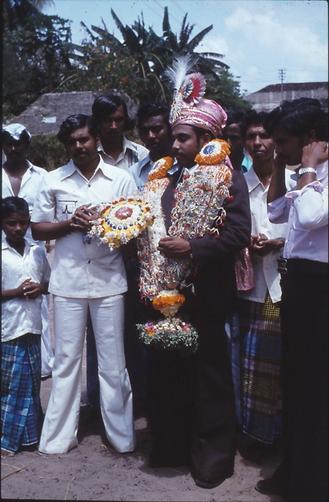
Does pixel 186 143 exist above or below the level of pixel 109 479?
above

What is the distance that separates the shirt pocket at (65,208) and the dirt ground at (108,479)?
1575 millimetres

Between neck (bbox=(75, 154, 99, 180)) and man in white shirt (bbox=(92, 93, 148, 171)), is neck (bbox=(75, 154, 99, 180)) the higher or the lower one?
the lower one

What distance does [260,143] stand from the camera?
389 cm

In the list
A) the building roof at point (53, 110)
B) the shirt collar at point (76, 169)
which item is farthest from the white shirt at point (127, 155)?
the building roof at point (53, 110)

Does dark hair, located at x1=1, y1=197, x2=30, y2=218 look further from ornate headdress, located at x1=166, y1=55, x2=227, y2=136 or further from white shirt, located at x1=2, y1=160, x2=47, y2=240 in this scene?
ornate headdress, located at x1=166, y1=55, x2=227, y2=136

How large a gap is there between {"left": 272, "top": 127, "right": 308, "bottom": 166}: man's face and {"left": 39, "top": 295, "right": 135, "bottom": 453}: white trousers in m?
1.48

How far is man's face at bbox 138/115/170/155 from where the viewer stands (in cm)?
430

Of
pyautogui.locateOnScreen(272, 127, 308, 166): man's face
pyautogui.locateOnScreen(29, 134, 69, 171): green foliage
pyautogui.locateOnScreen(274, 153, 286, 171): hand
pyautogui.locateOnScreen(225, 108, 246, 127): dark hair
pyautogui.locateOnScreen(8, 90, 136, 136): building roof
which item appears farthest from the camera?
pyautogui.locateOnScreen(29, 134, 69, 171): green foliage

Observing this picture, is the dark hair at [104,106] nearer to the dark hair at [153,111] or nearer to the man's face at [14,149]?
the dark hair at [153,111]

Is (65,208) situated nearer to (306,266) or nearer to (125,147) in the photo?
(125,147)

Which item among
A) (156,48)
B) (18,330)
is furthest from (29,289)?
(156,48)

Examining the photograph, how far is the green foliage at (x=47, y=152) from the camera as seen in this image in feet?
51.0

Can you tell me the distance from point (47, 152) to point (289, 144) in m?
13.2

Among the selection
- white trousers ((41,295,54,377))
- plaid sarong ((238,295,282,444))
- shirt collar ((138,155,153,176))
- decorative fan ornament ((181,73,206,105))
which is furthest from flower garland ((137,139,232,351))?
white trousers ((41,295,54,377))
